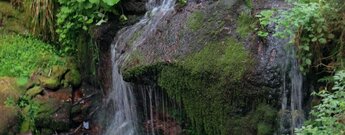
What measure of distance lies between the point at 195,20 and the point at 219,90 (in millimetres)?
782

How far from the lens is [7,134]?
224 inches

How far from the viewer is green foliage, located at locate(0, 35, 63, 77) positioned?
6.18m

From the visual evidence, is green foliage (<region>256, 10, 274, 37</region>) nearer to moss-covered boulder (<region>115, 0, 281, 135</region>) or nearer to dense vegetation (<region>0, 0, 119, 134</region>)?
moss-covered boulder (<region>115, 0, 281, 135</region>)

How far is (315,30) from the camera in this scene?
3963 mm

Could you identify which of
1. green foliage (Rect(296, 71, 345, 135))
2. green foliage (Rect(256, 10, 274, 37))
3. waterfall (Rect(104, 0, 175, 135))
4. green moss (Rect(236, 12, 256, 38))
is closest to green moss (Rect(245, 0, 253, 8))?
green moss (Rect(236, 12, 256, 38))

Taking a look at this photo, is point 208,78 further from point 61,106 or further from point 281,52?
point 61,106

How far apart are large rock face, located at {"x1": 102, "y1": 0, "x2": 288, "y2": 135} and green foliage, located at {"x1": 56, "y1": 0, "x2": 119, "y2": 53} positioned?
0.99 m

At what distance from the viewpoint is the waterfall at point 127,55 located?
5116mm

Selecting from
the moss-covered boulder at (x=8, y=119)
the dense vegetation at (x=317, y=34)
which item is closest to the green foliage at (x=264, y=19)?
the dense vegetation at (x=317, y=34)

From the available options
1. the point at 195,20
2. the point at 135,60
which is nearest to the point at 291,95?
the point at 195,20

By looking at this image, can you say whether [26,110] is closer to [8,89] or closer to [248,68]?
[8,89]

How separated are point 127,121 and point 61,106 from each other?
985 mm

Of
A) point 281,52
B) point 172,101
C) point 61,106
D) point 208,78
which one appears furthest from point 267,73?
point 61,106

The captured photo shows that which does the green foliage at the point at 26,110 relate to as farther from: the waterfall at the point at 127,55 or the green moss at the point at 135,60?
the green moss at the point at 135,60
